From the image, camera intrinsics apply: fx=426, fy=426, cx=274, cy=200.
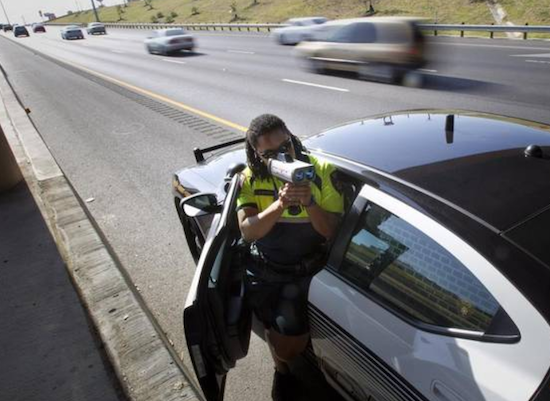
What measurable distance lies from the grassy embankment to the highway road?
5.68 meters

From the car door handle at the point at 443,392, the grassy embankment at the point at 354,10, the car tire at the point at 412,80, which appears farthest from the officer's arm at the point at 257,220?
the grassy embankment at the point at 354,10

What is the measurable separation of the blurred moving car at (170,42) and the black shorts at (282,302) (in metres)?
22.1

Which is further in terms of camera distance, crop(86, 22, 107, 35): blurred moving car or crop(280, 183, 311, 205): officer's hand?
crop(86, 22, 107, 35): blurred moving car

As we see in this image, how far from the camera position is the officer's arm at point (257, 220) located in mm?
2270

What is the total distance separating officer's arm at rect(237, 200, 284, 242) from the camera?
2.27 m

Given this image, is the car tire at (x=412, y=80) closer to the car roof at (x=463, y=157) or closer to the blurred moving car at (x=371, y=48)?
the blurred moving car at (x=371, y=48)

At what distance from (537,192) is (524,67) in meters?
11.9

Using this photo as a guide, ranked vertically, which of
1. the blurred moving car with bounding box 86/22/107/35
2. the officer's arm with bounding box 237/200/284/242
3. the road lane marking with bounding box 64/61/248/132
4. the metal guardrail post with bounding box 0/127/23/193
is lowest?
the blurred moving car with bounding box 86/22/107/35

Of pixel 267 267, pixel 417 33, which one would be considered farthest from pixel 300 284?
pixel 417 33

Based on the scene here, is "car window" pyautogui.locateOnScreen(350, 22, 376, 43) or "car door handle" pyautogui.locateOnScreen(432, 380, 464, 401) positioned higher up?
"car door handle" pyautogui.locateOnScreen(432, 380, 464, 401)

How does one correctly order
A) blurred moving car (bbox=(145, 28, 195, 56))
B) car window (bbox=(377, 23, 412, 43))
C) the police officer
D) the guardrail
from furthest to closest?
blurred moving car (bbox=(145, 28, 195, 56))
the guardrail
car window (bbox=(377, 23, 412, 43))
the police officer

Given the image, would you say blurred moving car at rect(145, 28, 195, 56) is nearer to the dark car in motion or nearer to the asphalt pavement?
the asphalt pavement

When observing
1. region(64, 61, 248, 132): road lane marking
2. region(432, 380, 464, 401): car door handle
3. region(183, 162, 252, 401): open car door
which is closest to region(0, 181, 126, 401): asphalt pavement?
region(183, 162, 252, 401): open car door

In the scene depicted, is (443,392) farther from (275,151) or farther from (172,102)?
(172,102)
